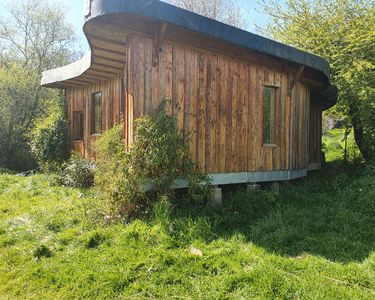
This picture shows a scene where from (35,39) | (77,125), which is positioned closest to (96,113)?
(77,125)

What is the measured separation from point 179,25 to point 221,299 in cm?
416

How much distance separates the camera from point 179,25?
5395 millimetres

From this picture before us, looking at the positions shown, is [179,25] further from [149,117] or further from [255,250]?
[255,250]

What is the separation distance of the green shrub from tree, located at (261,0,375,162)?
9.16 metres

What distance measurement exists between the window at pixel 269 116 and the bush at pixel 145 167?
8.71 ft

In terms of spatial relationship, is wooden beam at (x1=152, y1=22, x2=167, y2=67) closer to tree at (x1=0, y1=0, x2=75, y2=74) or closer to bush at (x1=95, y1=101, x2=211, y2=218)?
bush at (x1=95, y1=101, x2=211, y2=218)

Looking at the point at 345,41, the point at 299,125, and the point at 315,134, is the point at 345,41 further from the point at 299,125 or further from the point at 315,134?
the point at 299,125

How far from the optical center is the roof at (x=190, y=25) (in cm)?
477

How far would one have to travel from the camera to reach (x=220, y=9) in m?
22.6

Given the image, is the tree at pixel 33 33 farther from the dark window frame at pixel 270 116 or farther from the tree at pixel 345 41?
the dark window frame at pixel 270 116

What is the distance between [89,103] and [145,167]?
575cm

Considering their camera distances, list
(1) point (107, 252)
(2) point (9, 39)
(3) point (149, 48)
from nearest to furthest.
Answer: (1) point (107, 252) < (3) point (149, 48) < (2) point (9, 39)

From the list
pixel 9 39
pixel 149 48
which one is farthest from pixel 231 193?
pixel 9 39

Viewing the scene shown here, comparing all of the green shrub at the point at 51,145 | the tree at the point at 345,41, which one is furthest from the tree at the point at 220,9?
the green shrub at the point at 51,145
